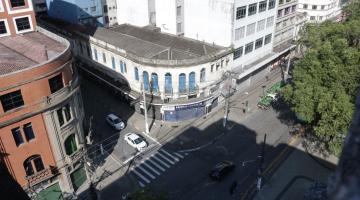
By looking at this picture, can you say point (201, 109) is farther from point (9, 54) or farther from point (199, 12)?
point (9, 54)

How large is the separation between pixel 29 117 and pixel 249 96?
38.3 metres

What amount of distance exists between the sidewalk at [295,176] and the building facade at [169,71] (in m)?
15.7

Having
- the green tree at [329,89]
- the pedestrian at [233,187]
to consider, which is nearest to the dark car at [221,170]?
the pedestrian at [233,187]

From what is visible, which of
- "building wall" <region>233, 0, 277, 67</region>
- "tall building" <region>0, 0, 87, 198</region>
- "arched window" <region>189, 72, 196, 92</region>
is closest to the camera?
"tall building" <region>0, 0, 87, 198</region>

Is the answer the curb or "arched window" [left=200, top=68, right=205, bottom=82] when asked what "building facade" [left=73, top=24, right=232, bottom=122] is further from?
the curb

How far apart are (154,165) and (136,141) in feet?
15.4

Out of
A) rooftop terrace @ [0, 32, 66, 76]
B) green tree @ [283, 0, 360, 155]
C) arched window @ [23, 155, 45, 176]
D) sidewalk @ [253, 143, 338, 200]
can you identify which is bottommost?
sidewalk @ [253, 143, 338, 200]

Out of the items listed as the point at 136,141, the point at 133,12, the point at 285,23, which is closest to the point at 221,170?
the point at 136,141

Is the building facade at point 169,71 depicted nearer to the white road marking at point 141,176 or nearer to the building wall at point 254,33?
the building wall at point 254,33

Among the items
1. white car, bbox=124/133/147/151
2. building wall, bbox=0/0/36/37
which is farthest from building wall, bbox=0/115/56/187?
building wall, bbox=0/0/36/37

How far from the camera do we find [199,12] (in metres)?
51.5

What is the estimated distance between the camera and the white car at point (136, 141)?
4194 cm

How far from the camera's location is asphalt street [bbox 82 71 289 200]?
36.1 metres

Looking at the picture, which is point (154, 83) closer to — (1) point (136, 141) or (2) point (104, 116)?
(1) point (136, 141)
